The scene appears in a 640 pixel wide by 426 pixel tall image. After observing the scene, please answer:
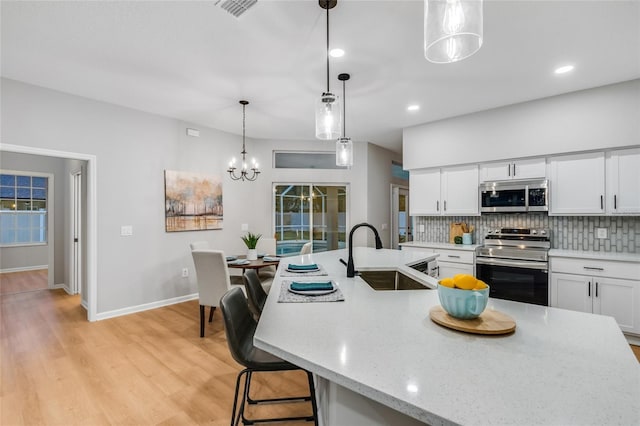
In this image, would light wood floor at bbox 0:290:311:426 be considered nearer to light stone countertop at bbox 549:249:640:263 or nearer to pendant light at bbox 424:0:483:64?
pendant light at bbox 424:0:483:64

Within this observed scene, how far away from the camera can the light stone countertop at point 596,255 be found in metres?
2.92

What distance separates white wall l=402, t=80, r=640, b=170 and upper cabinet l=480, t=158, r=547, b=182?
0.33 ft

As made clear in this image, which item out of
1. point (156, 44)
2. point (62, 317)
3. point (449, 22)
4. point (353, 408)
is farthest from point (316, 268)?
point (62, 317)

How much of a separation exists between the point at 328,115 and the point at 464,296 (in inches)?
60.1

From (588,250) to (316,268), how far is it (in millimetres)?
3457

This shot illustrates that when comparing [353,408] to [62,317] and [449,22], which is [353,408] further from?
[62,317]

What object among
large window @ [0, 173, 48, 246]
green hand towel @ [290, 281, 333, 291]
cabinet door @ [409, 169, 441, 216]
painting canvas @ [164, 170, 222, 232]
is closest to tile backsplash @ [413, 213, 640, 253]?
cabinet door @ [409, 169, 441, 216]

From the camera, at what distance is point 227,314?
4.65 feet

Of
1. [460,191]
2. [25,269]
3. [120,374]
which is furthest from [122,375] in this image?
[25,269]

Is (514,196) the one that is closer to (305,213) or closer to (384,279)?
(384,279)

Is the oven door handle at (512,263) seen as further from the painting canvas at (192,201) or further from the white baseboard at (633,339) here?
the painting canvas at (192,201)

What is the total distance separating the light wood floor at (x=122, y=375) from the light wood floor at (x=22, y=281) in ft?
6.05

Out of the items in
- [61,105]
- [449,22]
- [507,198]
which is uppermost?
[61,105]

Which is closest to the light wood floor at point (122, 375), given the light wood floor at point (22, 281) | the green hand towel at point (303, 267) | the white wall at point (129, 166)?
the white wall at point (129, 166)
